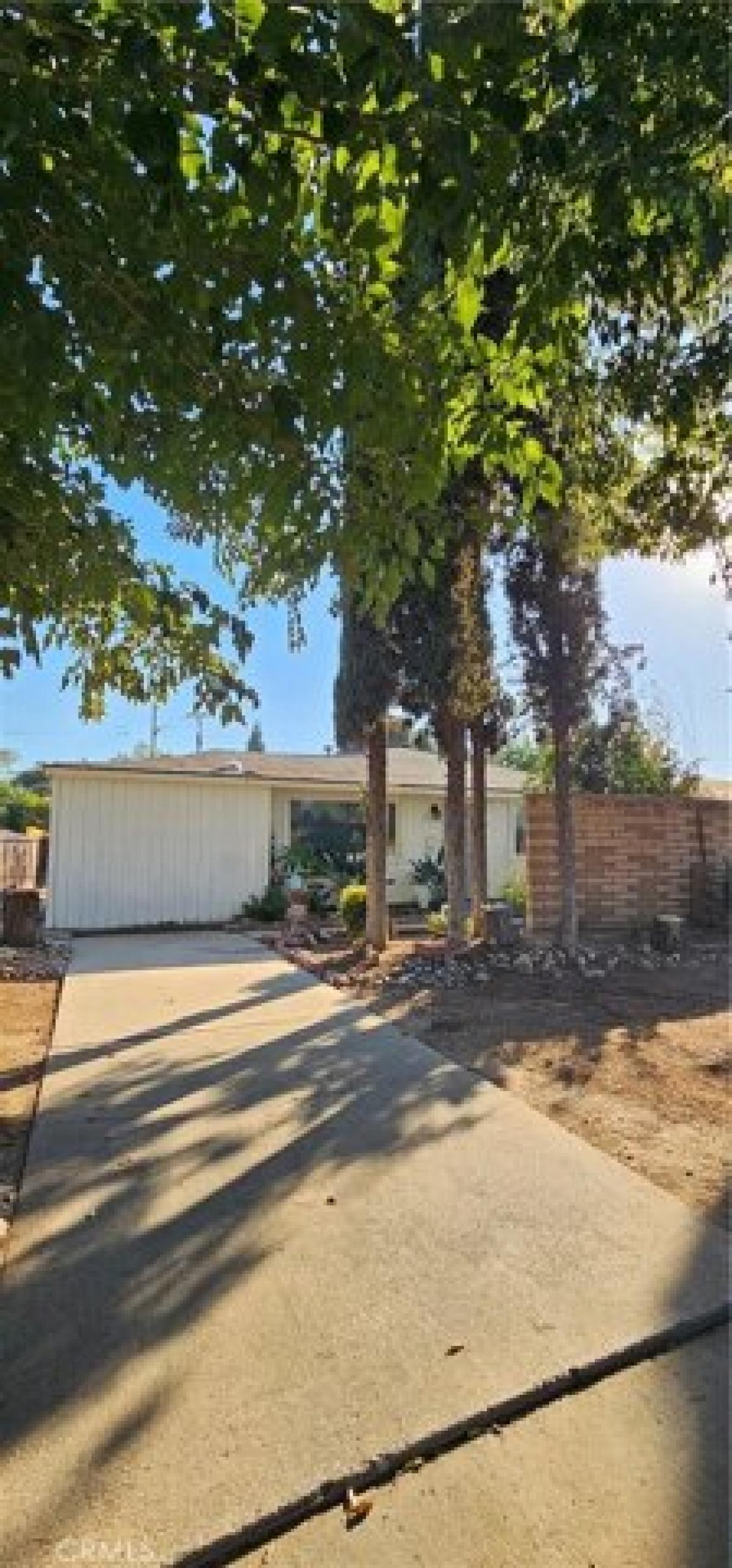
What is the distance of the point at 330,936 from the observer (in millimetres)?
14805

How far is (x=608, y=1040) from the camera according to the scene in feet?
23.0

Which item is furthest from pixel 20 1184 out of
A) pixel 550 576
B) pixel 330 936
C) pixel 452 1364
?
pixel 330 936

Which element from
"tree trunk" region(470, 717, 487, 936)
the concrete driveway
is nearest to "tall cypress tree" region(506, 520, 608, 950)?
"tree trunk" region(470, 717, 487, 936)

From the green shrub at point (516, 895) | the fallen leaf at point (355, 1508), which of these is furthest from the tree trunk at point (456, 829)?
the fallen leaf at point (355, 1508)

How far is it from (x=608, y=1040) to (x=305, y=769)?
14016 millimetres

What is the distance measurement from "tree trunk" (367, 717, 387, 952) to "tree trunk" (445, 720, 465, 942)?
4.06ft

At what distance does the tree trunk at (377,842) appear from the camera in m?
12.3

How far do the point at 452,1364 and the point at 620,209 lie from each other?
3221 millimetres

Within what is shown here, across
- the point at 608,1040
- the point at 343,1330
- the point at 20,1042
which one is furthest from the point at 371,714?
the point at 343,1330

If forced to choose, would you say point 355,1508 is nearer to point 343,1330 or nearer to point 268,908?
point 343,1330

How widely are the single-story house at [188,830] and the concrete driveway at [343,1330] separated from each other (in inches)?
438

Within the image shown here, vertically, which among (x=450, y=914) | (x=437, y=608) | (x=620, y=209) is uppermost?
(x=437, y=608)

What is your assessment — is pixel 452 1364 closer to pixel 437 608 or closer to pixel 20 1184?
pixel 20 1184

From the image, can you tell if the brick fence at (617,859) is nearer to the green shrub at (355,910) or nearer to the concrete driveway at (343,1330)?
the green shrub at (355,910)
